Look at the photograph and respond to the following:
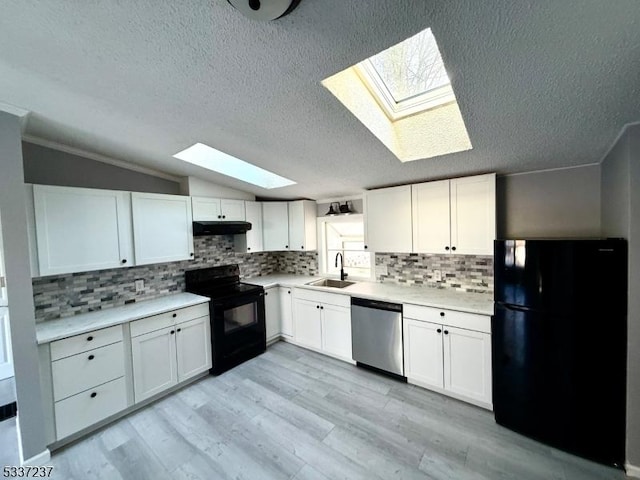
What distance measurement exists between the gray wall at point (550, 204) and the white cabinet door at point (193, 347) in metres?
3.28

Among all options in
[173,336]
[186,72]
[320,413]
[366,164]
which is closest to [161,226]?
[173,336]

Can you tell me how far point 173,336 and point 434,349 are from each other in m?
2.55

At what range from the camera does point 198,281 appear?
3.29m

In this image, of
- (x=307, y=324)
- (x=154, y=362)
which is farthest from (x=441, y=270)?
(x=154, y=362)

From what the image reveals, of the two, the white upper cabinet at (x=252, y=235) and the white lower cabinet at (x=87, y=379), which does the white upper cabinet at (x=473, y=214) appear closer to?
the white upper cabinet at (x=252, y=235)

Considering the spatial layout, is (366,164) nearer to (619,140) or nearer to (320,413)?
(619,140)

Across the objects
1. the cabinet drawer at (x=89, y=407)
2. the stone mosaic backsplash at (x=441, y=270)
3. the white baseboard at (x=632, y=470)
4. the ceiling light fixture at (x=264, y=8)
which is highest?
the ceiling light fixture at (x=264, y=8)

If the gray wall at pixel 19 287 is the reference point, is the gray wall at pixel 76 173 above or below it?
above

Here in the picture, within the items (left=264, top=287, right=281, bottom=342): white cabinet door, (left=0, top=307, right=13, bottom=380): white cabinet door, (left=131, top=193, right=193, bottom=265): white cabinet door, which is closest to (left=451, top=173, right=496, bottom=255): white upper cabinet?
(left=264, top=287, right=281, bottom=342): white cabinet door

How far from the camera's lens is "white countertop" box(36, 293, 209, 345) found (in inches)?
78.1

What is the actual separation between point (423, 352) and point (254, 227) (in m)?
2.62

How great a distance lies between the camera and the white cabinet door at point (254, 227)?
3641 mm

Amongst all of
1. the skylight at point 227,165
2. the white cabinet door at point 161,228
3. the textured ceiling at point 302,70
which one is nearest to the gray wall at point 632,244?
the textured ceiling at point 302,70

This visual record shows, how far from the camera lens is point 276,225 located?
384 cm
